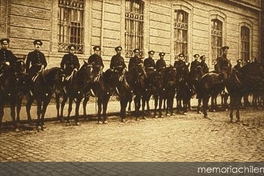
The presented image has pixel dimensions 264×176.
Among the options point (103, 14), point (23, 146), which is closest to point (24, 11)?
point (103, 14)

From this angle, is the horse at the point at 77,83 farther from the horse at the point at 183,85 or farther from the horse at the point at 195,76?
the horse at the point at 195,76

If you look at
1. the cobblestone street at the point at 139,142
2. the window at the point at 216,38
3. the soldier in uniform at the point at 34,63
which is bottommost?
the cobblestone street at the point at 139,142

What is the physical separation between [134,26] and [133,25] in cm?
6

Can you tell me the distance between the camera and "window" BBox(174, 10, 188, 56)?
47.2ft

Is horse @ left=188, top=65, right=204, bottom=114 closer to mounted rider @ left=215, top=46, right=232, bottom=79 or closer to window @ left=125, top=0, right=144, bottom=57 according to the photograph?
mounted rider @ left=215, top=46, right=232, bottom=79

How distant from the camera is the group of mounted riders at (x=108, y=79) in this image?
7.22 metres

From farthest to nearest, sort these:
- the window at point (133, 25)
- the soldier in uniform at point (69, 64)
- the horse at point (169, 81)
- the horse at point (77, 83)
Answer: the window at point (133, 25), the horse at point (169, 81), the soldier in uniform at point (69, 64), the horse at point (77, 83)

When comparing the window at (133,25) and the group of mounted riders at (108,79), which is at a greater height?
the window at (133,25)

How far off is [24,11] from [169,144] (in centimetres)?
677

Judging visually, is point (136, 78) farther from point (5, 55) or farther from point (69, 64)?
point (5, 55)

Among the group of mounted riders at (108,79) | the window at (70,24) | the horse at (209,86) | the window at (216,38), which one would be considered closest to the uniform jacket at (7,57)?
the group of mounted riders at (108,79)

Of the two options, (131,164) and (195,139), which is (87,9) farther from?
(131,164)

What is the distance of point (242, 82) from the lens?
9.02 m

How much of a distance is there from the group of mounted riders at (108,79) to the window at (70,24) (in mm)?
2425
